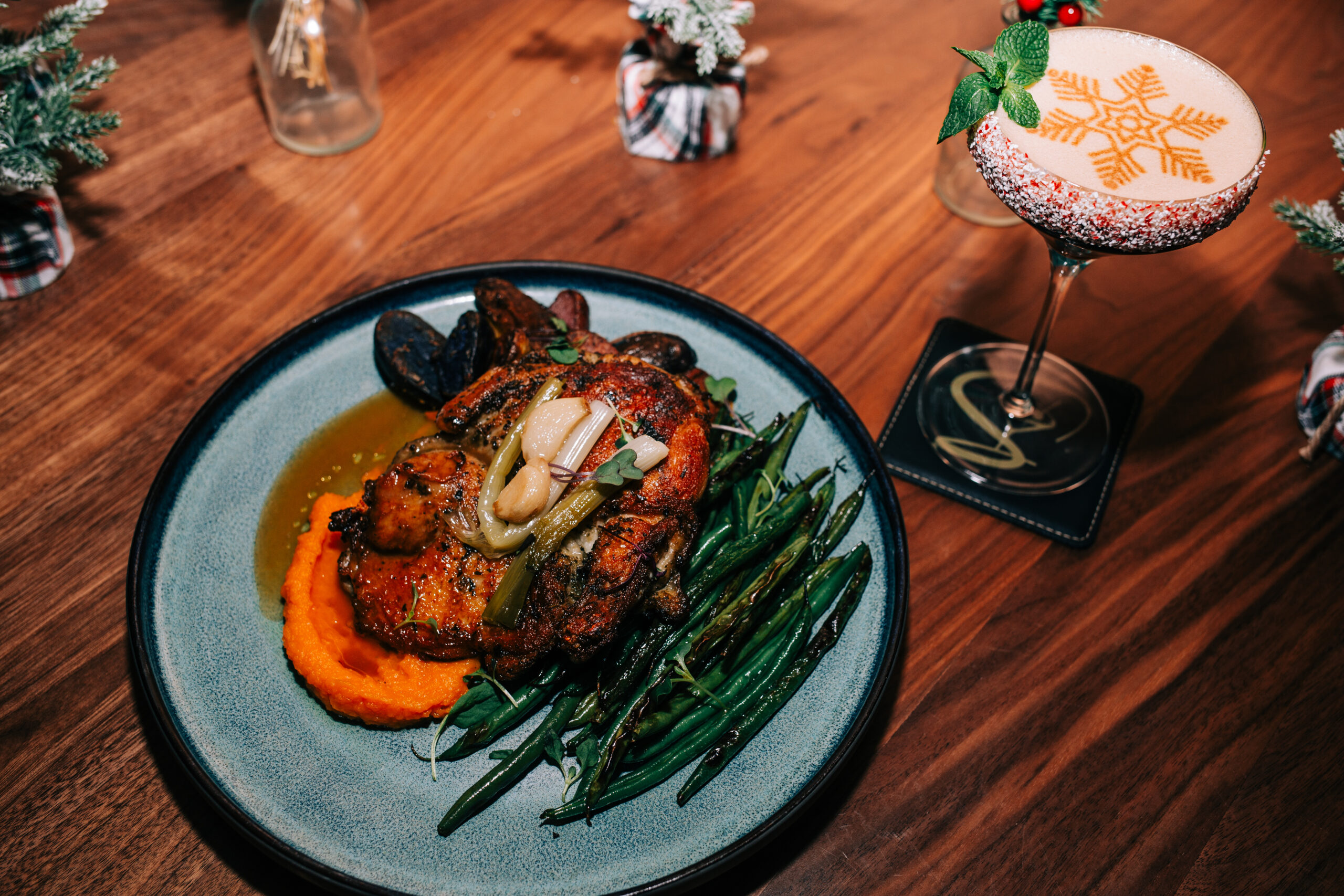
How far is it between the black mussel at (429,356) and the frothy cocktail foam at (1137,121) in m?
1.76

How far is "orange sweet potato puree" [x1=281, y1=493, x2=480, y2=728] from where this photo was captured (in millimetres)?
2279

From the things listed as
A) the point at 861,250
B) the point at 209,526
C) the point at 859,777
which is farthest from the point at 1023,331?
the point at 209,526

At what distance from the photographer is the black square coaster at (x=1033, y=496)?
2.90 metres

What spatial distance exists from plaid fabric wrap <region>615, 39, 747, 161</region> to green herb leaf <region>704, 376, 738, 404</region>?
1.53 m

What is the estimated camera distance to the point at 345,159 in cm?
393

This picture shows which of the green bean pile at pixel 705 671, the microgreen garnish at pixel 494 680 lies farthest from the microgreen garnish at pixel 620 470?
the microgreen garnish at pixel 494 680

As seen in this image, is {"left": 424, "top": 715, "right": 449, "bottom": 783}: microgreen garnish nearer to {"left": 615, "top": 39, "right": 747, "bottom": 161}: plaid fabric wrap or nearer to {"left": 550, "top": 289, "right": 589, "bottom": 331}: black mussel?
{"left": 550, "top": 289, "right": 589, "bottom": 331}: black mussel

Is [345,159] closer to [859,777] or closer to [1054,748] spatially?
[859,777]

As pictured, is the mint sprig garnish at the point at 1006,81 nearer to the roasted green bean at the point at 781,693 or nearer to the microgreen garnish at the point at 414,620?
the roasted green bean at the point at 781,693

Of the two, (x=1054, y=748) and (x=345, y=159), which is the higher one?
(x=345, y=159)

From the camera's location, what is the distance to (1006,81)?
2.37m

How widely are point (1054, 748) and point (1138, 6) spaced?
4287 millimetres

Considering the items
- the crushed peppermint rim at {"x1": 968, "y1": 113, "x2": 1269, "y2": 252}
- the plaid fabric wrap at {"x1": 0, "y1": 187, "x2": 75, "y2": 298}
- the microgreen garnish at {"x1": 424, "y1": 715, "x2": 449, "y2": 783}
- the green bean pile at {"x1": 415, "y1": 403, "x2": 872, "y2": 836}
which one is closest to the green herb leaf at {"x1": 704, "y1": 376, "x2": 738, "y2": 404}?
the green bean pile at {"x1": 415, "y1": 403, "x2": 872, "y2": 836}

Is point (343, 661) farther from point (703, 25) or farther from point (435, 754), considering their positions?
point (703, 25)
